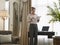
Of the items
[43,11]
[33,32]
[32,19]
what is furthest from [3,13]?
[43,11]

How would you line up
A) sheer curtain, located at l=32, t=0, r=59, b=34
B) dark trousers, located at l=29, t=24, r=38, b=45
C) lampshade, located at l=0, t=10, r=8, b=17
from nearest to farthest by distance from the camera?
dark trousers, located at l=29, t=24, r=38, b=45, lampshade, located at l=0, t=10, r=8, b=17, sheer curtain, located at l=32, t=0, r=59, b=34

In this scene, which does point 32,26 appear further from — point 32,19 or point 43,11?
point 43,11

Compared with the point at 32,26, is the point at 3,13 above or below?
above

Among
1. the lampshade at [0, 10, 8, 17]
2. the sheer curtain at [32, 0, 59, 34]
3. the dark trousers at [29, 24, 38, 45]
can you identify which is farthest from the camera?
the sheer curtain at [32, 0, 59, 34]

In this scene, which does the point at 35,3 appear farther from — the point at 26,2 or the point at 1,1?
the point at 1,1

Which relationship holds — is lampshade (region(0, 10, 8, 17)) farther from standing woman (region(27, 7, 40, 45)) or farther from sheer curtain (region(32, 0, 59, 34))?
sheer curtain (region(32, 0, 59, 34))

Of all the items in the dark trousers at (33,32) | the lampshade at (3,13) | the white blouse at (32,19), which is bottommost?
the dark trousers at (33,32)

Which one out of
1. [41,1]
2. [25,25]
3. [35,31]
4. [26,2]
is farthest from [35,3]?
[35,31]

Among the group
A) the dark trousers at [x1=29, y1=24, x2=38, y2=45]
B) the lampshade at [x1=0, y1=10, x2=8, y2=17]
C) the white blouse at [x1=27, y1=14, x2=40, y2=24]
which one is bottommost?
the dark trousers at [x1=29, y1=24, x2=38, y2=45]

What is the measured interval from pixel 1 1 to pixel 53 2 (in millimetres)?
1638

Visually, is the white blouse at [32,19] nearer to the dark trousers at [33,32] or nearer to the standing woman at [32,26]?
the standing woman at [32,26]

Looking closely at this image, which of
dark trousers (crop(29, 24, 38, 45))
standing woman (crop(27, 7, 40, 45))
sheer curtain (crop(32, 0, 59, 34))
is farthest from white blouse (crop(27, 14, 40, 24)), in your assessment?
sheer curtain (crop(32, 0, 59, 34))

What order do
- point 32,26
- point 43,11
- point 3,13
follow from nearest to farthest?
point 32,26 < point 3,13 < point 43,11

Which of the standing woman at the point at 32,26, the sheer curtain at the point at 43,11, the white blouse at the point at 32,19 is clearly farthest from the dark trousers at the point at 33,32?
the sheer curtain at the point at 43,11
